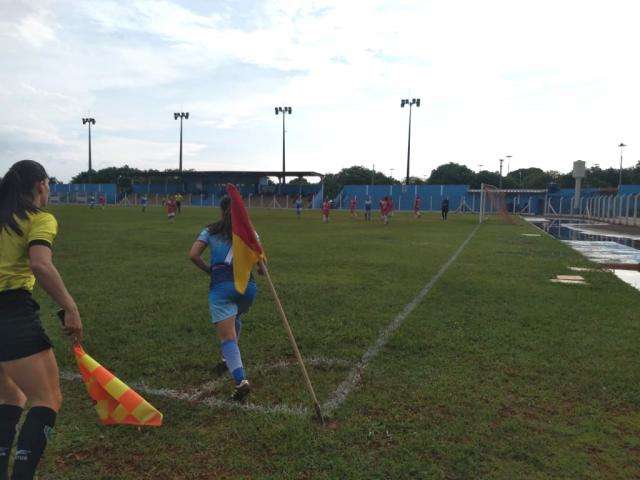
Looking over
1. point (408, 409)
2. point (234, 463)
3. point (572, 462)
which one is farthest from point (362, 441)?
point (572, 462)

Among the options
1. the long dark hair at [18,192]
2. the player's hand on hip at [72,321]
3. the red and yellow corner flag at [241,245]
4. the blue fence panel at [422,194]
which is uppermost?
the blue fence panel at [422,194]

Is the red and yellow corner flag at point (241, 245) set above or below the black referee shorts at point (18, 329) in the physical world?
above

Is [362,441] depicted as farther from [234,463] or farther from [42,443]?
[42,443]

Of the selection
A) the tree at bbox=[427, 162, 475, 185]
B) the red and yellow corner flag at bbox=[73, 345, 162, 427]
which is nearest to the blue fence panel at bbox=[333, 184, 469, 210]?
the tree at bbox=[427, 162, 475, 185]

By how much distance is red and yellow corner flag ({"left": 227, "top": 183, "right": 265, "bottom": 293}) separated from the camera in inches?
150

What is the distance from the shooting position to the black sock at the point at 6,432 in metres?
2.73

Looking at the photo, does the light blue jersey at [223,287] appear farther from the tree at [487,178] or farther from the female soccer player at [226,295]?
the tree at [487,178]

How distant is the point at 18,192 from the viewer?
8.77ft

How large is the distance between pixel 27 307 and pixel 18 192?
2.16 feet

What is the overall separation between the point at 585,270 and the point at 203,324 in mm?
9046

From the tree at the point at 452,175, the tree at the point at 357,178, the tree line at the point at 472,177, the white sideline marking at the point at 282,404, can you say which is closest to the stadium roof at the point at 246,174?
the tree line at the point at 472,177

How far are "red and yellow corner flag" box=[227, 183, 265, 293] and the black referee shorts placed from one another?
1524 millimetres

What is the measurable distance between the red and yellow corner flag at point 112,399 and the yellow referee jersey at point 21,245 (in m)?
0.81

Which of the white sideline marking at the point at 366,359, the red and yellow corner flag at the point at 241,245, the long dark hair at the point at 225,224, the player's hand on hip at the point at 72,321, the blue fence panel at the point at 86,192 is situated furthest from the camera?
the blue fence panel at the point at 86,192
